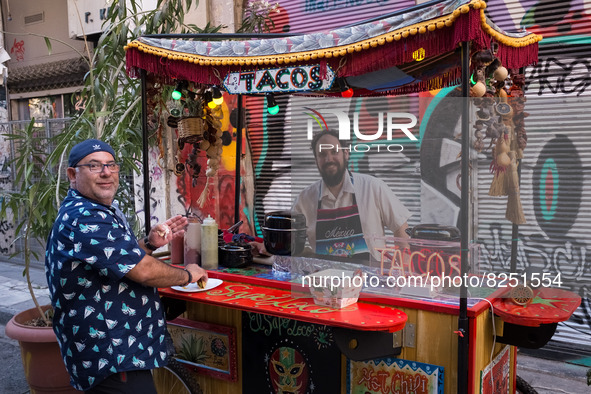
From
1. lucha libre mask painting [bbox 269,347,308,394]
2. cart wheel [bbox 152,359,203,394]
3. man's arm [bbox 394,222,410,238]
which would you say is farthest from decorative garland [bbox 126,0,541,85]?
cart wheel [bbox 152,359,203,394]

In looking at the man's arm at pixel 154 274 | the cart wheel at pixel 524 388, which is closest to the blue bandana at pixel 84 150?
the man's arm at pixel 154 274

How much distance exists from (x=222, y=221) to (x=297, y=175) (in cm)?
417

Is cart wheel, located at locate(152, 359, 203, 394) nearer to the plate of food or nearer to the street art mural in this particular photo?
the plate of food

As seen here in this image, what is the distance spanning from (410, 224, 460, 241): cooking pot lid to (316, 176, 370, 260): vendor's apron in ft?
0.98

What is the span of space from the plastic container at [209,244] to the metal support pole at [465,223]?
1.72 metres

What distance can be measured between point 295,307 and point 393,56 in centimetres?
141

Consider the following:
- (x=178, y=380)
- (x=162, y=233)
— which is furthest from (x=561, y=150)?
(x=178, y=380)

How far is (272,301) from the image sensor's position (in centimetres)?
279

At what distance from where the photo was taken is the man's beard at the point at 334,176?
2.73m

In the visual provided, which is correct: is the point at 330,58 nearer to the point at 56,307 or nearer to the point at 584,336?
the point at 56,307

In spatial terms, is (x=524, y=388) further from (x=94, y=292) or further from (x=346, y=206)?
(x=94, y=292)

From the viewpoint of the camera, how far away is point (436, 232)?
266cm

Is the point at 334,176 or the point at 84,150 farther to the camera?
the point at 334,176

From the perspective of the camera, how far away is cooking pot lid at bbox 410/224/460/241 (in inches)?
103
